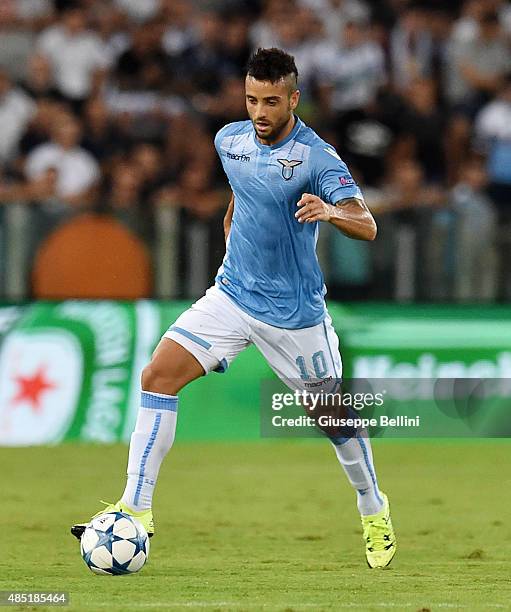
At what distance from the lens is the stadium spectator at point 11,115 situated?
14.2m

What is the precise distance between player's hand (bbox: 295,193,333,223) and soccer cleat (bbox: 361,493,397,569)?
1808 mm

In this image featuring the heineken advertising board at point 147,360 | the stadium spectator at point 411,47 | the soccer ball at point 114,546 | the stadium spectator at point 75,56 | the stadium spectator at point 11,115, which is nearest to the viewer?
the soccer ball at point 114,546

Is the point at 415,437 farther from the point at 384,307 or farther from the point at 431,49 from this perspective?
the point at 431,49

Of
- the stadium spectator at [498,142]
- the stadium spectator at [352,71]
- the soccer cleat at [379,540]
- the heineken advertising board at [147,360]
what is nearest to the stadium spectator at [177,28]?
the stadium spectator at [352,71]

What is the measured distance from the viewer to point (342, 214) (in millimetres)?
6508

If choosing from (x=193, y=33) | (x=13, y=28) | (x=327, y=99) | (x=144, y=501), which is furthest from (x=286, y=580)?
(x=13, y=28)

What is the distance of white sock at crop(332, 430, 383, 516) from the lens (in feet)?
23.9

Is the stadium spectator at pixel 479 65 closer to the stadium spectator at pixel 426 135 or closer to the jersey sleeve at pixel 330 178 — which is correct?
the stadium spectator at pixel 426 135

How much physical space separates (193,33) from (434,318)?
471 centimetres

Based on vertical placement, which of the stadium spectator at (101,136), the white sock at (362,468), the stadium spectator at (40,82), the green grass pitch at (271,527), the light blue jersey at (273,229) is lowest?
the green grass pitch at (271,527)

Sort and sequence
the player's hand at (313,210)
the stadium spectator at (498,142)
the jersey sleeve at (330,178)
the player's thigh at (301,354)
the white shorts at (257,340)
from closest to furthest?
the player's hand at (313,210) < the jersey sleeve at (330,178) < the white shorts at (257,340) < the player's thigh at (301,354) < the stadium spectator at (498,142)

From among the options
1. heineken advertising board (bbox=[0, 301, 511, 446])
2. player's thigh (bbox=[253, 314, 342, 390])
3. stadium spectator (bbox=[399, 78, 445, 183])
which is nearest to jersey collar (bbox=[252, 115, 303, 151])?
player's thigh (bbox=[253, 314, 342, 390])

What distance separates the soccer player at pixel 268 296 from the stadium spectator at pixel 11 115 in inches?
284

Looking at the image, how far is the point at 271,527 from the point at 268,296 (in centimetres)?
200
